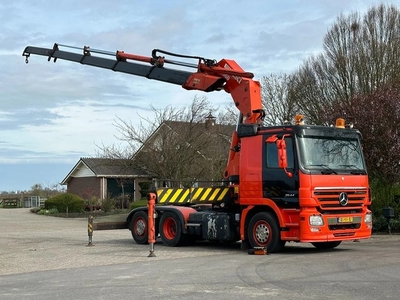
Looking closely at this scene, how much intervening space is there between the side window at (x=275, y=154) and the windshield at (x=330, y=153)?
0.79ft

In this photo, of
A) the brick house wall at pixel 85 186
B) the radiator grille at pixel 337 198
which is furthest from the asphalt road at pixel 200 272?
the brick house wall at pixel 85 186

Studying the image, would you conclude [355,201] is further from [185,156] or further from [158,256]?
[185,156]

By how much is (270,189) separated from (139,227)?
5171 mm

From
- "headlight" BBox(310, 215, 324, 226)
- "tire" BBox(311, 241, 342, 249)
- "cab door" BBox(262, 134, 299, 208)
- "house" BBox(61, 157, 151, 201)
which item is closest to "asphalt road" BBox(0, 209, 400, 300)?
"tire" BBox(311, 241, 342, 249)

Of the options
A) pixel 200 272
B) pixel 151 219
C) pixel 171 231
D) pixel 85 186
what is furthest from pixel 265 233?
pixel 85 186

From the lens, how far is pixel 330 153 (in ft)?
50.7

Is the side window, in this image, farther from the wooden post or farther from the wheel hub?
the wooden post

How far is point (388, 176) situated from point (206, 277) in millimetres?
12038

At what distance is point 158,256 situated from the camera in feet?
51.0

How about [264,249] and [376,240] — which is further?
[376,240]

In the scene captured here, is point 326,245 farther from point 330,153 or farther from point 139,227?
point 139,227

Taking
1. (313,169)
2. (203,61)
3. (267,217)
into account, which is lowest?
(267,217)

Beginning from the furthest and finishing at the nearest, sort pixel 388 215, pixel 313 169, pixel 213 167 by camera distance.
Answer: pixel 213 167
pixel 388 215
pixel 313 169

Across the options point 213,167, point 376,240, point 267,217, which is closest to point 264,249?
point 267,217
